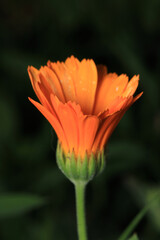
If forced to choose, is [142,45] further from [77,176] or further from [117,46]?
[77,176]

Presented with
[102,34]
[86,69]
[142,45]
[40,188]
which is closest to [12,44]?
[102,34]

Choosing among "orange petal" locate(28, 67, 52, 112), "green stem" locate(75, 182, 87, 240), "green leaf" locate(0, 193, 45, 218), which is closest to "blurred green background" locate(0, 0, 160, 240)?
"green leaf" locate(0, 193, 45, 218)

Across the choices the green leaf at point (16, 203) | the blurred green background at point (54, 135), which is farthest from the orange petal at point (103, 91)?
the blurred green background at point (54, 135)

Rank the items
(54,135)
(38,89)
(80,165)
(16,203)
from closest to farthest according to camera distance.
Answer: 1. (38,89)
2. (80,165)
3. (16,203)
4. (54,135)

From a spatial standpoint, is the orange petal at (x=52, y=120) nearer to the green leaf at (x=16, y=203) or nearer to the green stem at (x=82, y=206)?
the green stem at (x=82, y=206)

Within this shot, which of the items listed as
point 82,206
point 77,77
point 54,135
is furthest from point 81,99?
point 54,135

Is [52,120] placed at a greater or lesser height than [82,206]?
greater

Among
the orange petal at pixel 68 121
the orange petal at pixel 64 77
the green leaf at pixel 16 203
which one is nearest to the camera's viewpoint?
the orange petal at pixel 68 121

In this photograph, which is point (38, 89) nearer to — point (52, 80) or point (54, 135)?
point (52, 80)
